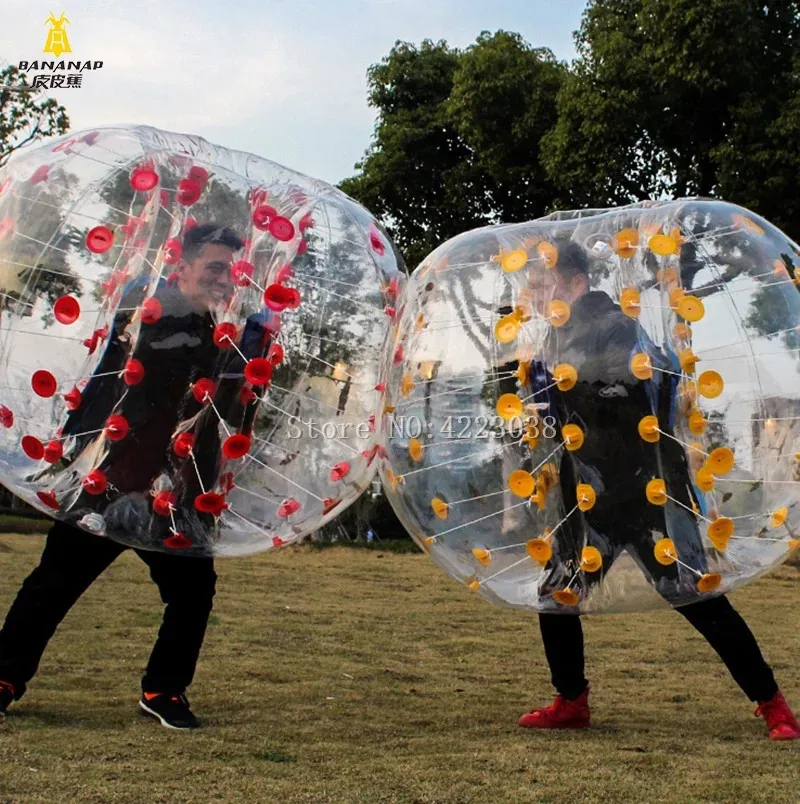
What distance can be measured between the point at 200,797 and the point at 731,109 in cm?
1087

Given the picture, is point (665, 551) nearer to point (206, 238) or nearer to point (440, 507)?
point (440, 507)

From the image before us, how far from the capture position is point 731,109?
481 inches

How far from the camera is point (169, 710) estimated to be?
4090 millimetres

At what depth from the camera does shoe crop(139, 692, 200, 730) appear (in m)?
4.04

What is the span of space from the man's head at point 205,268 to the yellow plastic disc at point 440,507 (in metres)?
0.96

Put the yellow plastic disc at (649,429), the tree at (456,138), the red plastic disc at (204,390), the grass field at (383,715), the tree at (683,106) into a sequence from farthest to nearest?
the tree at (456,138)
the tree at (683,106)
the red plastic disc at (204,390)
the yellow plastic disc at (649,429)
the grass field at (383,715)

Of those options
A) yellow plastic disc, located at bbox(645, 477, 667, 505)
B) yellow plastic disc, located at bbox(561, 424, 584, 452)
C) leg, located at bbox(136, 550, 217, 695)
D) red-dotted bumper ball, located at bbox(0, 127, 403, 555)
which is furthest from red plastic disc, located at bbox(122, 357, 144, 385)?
yellow plastic disc, located at bbox(645, 477, 667, 505)

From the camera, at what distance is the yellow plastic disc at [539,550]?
11.9 ft

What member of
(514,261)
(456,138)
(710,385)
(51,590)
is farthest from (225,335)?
(456,138)

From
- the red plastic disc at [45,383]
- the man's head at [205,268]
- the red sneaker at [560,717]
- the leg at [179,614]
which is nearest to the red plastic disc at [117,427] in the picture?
the red plastic disc at [45,383]

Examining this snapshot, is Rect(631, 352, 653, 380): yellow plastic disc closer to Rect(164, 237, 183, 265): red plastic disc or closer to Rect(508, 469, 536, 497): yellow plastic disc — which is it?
Rect(508, 469, 536, 497): yellow plastic disc

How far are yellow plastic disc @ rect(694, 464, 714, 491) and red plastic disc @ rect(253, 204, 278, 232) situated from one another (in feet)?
5.37

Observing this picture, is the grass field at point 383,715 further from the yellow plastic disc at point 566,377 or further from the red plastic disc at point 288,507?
the yellow plastic disc at point 566,377

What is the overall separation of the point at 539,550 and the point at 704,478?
560 millimetres
